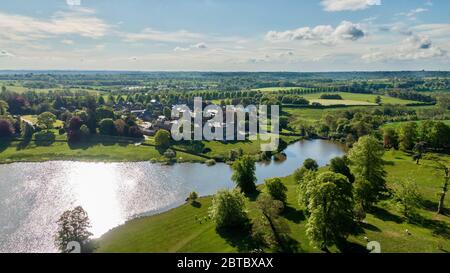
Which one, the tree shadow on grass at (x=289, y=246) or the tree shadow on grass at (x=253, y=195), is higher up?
the tree shadow on grass at (x=289, y=246)

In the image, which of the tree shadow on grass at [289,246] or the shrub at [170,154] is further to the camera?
the shrub at [170,154]

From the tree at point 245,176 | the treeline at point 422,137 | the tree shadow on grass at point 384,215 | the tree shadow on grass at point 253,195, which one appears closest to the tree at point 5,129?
the tree at point 245,176

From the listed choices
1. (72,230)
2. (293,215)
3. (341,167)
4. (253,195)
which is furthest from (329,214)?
(72,230)

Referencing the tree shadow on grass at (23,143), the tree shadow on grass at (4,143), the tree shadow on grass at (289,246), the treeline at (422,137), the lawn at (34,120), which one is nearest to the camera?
the tree shadow on grass at (289,246)

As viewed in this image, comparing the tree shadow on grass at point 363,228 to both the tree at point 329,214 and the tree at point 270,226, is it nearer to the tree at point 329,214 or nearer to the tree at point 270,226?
the tree at point 329,214

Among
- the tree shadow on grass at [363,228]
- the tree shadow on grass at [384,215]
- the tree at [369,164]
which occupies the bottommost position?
the tree shadow on grass at [384,215]

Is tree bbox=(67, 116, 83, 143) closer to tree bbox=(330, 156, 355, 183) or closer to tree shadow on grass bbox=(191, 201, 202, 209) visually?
tree shadow on grass bbox=(191, 201, 202, 209)

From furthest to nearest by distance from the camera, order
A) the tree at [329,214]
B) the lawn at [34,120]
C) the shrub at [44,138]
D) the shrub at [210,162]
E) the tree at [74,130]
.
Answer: the lawn at [34,120] → the tree at [74,130] → the shrub at [44,138] → the shrub at [210,162] → the tree at [329,214]
